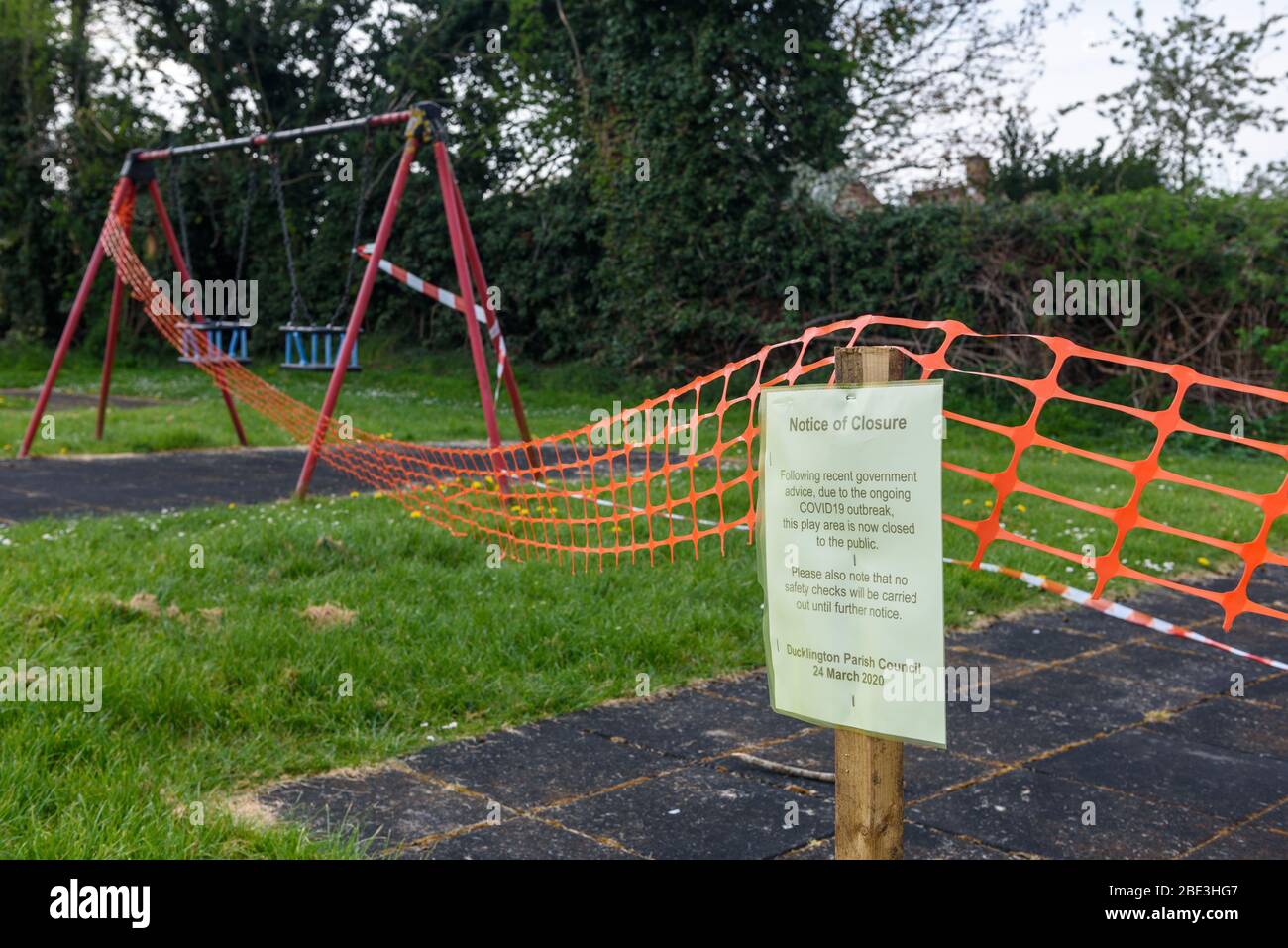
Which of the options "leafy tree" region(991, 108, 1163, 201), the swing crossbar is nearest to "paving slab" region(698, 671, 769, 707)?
the swing crossbar

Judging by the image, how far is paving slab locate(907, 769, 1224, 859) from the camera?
9.86 ft

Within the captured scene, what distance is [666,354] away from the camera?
53.5ft

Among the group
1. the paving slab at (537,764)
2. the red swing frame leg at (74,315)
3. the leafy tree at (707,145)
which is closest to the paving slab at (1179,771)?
the paving slab at (537,764)

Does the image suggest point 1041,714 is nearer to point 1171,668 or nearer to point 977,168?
point 1171,668

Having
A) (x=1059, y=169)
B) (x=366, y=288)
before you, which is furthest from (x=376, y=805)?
(x=1059, y=169)

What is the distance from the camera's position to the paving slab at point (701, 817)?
2971mm

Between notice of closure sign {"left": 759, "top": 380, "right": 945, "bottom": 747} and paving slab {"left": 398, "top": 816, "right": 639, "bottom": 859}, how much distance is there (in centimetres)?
80

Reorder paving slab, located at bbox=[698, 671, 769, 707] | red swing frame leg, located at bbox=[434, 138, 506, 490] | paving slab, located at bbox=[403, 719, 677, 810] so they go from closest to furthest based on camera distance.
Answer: paving slab, located at bbox=[403, 719, 677, 810], paving slab, located at bbox=[698, 671, 769, 707], red swing frame leg, located at bbox=[434, 138, 506, 490]

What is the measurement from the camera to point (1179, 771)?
3.62 metres

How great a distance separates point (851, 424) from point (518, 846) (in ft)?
4.48

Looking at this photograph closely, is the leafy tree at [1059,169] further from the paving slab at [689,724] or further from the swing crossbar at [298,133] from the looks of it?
the paving slab at [689,724]

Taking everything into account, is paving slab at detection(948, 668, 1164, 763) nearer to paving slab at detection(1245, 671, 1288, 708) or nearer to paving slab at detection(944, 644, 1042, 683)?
paving slab at detection(944, 644, 1042, 683)
